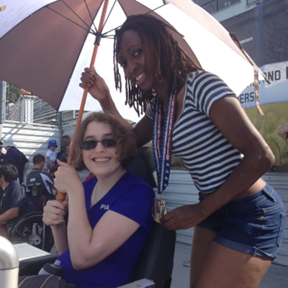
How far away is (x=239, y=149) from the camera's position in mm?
1490

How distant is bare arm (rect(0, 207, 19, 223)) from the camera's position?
4.78 m

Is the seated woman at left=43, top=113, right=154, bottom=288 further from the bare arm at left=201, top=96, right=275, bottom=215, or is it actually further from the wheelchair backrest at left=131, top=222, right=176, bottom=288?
the bare arm at left=201, top=96, right=275, bottom=215

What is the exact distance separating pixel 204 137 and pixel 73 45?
53.5 inches

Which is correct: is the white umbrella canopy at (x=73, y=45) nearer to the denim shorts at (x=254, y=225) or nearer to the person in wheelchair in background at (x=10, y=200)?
the denim shorts at (x=254, y=225)

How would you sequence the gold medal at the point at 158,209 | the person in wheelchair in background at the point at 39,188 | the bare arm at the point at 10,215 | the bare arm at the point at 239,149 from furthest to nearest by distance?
the person in wheelchair in background at the point at 39,188 < the bare arm at the point at 10,215 < the gold medal at the point at 158,209 < the bare arm at the point at 239,149

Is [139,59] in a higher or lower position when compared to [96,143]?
higher

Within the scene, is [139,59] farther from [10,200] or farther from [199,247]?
[10,200]

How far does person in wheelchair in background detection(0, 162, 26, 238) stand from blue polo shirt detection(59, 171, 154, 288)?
3226 millimetres

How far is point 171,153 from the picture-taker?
1.70m

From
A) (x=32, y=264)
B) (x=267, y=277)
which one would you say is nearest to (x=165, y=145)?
(x=32, y=264)

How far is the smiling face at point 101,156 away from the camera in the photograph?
189 centimetres

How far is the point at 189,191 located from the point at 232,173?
13.7ft

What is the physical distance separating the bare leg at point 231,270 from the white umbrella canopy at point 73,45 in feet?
3.56

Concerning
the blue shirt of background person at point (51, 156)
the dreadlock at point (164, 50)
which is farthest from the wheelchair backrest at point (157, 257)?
the blue shirt of background person at point (51, 156)
